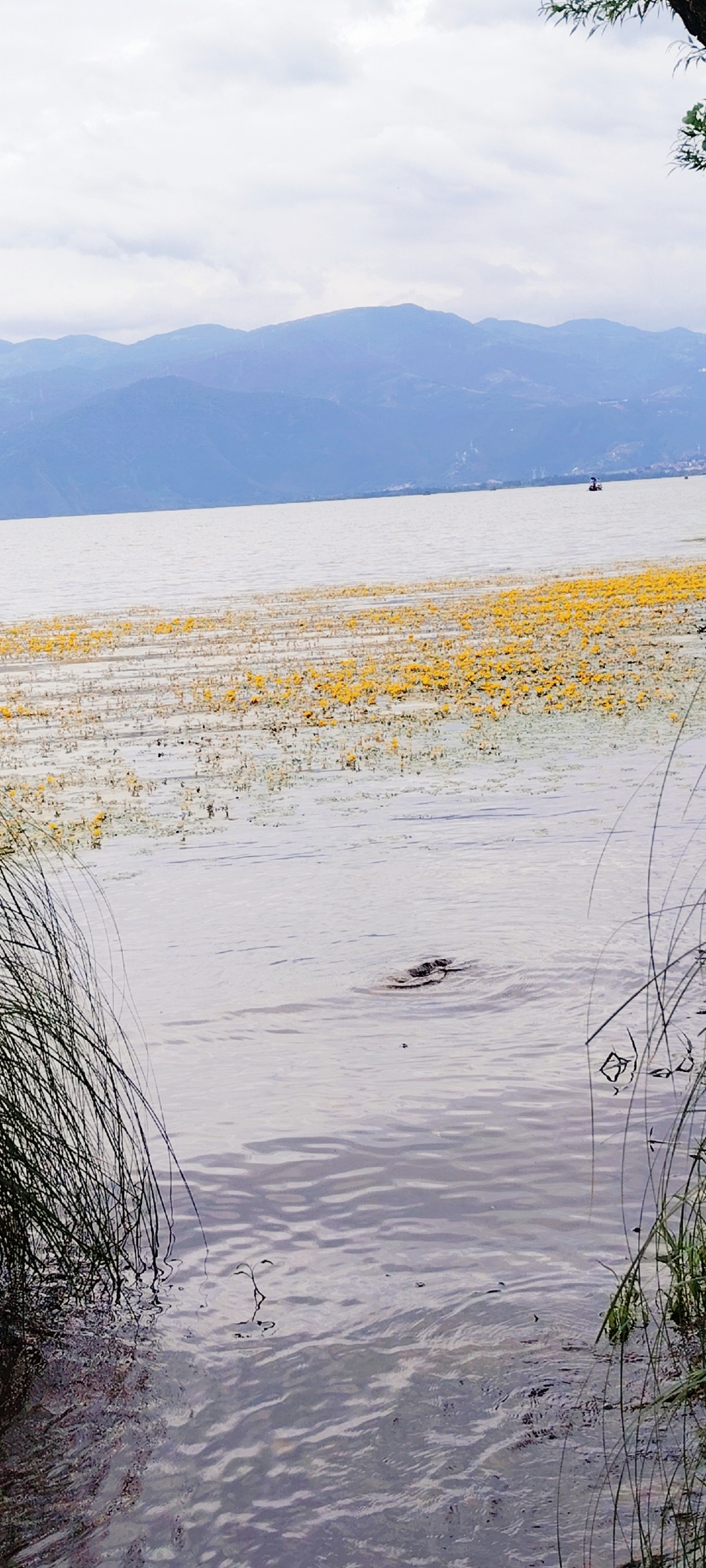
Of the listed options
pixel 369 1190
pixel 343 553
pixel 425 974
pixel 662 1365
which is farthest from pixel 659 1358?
pixel 343 553

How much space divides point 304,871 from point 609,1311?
6926 mm

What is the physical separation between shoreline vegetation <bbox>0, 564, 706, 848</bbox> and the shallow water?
12.1 meters

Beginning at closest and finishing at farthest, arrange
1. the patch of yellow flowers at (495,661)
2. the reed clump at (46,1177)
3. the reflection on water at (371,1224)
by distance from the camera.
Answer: the reflection on water at (371,1224), the reed clump at (46,1177), the patch of yellow flowers at (495,661)

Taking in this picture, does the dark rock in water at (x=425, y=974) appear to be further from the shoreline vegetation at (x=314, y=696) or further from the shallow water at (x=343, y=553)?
the shallow water at (x=343, y=553)

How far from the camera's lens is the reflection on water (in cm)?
378

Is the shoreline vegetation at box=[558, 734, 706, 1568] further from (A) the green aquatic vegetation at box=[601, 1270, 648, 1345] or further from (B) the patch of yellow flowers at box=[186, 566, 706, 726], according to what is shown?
(B) the patch of yellow flowers at box=[186, 566, 706, 726]

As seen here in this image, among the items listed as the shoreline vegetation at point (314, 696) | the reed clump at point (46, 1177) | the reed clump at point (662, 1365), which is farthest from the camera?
the shoreline vegetation at point (314, 696)

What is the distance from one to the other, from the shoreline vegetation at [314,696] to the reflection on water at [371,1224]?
1901 mm

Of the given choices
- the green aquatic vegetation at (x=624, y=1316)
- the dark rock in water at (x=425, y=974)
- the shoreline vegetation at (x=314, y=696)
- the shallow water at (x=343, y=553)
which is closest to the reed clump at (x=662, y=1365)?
the green aquatic vegetation at (x=624, y=1316)

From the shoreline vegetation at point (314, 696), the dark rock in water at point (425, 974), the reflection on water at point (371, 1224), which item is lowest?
the reflection on water at point (371, 1224)

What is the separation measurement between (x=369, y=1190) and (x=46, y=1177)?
159cm

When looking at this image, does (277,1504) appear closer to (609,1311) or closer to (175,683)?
(609,1311)

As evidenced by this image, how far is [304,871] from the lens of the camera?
35.8ft

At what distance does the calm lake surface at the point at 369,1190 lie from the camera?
380cm
